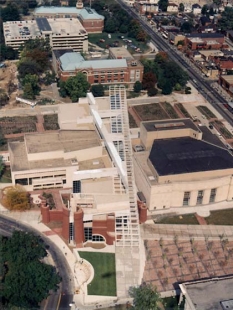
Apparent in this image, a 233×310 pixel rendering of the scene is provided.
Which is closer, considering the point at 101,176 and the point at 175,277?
the point at 175,277

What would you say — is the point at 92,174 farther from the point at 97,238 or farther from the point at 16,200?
the point at 16,200

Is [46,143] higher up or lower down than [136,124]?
higher up

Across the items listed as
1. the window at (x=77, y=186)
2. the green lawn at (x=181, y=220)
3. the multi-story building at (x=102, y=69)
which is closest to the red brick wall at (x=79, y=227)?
the window at (x=77, y=186)

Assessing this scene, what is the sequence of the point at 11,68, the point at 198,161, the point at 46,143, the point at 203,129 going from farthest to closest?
the point at 11,68
the point at 203,129
the point at 46,143
the point at 198,161

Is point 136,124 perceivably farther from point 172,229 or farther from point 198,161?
point 172,229

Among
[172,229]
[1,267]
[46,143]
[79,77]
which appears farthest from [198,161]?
[79,77]
